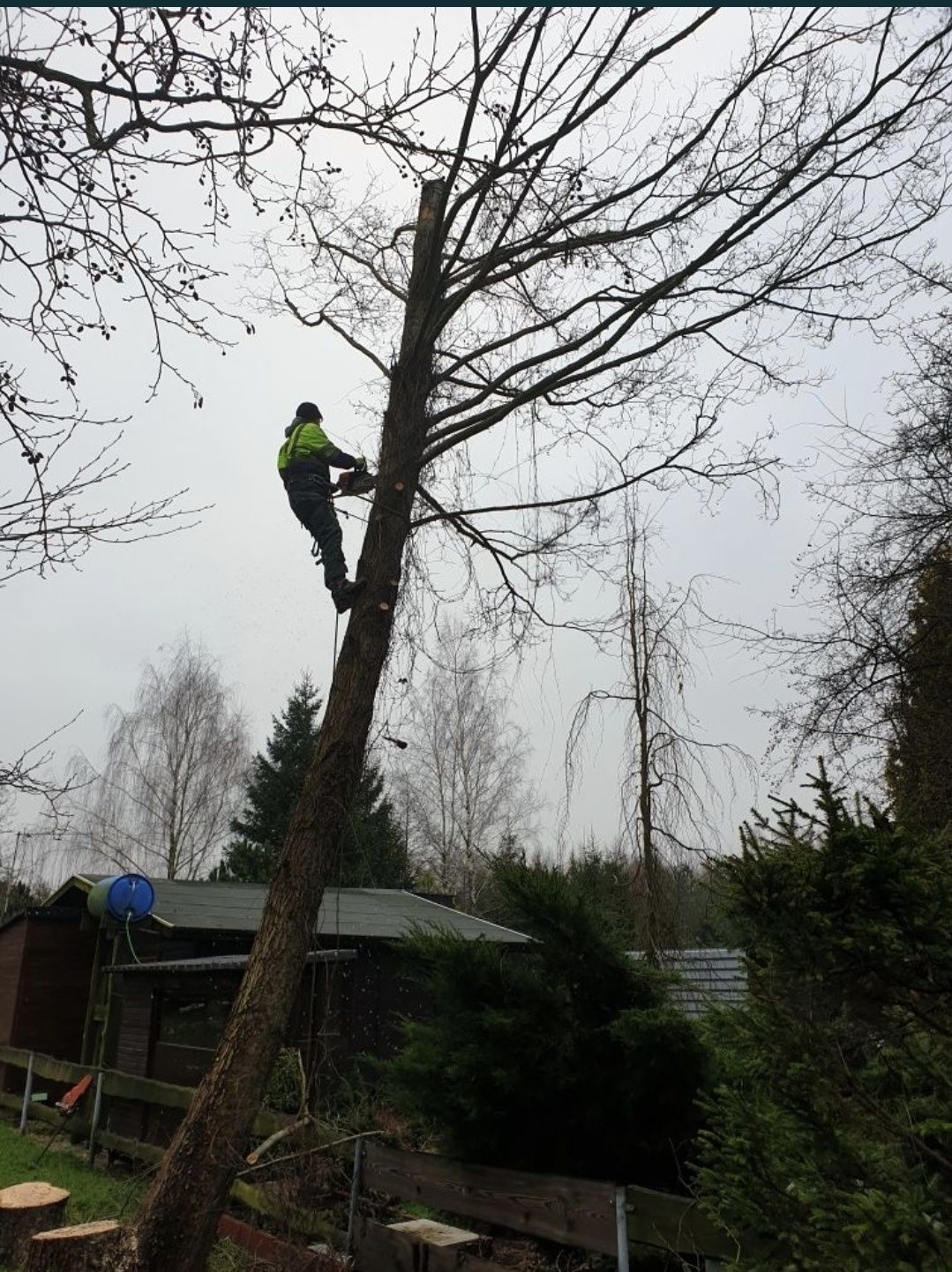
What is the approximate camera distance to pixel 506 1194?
4.85 metres

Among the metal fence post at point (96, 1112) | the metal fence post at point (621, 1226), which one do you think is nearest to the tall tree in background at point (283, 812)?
the metal fence post at point (96, 1112)

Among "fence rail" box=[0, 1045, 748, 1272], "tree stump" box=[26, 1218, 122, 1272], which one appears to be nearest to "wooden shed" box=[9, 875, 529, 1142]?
"fence rail" box=[0, 1045, 748, 1272]

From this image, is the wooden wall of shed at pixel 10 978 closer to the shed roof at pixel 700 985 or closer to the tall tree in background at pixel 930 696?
the shed roof at pixel 700 985

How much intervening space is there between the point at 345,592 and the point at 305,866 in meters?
1.65

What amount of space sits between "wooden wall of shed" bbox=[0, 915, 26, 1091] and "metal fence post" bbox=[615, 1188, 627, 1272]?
12.5m

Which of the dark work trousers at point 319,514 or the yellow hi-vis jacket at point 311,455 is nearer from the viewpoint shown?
the dark work trousers at point 319,514

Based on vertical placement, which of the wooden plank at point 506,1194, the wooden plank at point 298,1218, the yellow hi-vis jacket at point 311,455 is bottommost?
the wooden plank at point 298,1218

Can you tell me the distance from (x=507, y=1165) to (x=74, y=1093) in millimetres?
7708

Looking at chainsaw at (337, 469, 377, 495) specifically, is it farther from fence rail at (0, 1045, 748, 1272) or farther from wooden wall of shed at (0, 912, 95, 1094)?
wooden wall of shed at (0, 912, 95, 1094)

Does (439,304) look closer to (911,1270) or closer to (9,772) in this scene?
(9,772)

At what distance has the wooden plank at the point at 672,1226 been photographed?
12.4ft

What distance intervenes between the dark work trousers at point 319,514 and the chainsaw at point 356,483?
104mm

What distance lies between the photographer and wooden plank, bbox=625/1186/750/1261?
12.4ft

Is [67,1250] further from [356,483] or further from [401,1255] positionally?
[356,483]
